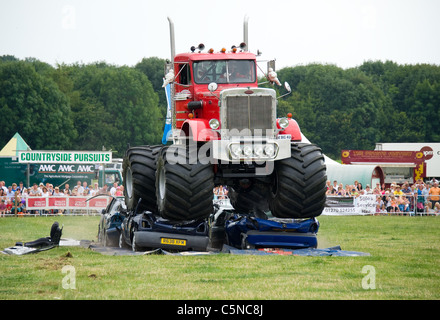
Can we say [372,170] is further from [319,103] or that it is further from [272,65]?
[319,103]

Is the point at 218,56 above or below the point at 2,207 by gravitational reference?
above

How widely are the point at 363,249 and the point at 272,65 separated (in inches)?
186

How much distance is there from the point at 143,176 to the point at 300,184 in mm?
Result: 3723

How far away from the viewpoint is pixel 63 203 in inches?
1353

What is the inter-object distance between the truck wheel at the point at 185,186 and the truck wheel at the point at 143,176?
182 centimetres

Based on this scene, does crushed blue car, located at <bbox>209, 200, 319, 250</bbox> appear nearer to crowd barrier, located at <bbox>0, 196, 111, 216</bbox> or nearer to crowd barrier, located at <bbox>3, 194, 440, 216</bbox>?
crowd barrier, located at <bbox>0, 196, 111, 216</bbox>

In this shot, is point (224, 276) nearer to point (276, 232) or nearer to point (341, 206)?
point (276, 232)

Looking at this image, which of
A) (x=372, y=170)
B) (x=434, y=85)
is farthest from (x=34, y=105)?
(x=434, y=85)

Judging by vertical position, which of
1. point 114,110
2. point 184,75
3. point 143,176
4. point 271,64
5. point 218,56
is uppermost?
point 114,110

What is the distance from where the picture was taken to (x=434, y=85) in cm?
9969

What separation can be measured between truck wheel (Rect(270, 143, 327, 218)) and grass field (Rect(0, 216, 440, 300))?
3.42 ft

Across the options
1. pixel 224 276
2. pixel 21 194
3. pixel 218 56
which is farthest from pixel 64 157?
pixel 224 276

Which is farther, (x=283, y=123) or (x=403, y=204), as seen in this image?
(x=403, y=204)

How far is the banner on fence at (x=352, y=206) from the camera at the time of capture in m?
36.1
